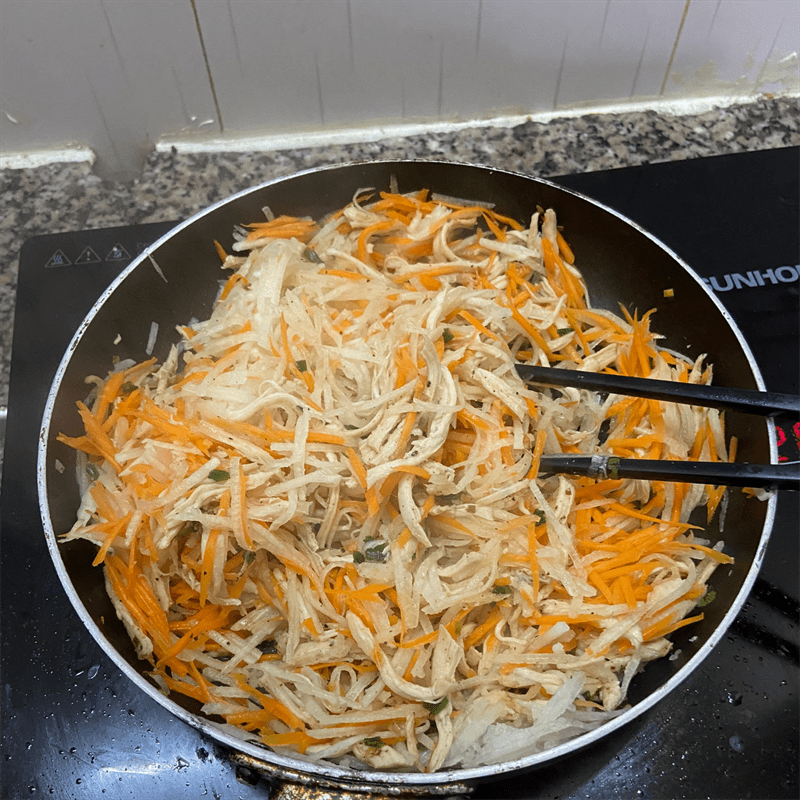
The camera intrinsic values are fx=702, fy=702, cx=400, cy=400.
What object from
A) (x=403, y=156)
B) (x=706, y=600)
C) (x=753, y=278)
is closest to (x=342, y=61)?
(x=403, y=156)

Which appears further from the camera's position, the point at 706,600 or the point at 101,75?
the point at 101,75

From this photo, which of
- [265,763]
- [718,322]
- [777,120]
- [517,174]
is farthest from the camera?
[777,120]

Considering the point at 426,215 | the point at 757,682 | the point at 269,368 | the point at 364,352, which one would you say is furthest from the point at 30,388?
the point at 757,682

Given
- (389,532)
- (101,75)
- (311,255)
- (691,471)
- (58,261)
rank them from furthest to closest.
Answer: (101,75) → (58,261) → (311,255) → (389,532) → (691,471)

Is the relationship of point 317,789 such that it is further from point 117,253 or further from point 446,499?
point 117,253

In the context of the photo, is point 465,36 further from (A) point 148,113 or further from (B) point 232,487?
(B) point 232,487

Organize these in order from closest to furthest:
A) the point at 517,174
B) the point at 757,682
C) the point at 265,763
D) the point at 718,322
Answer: the point at 265,763 < the point at 757,682 < the point at 718,322 < the point at 517,174
